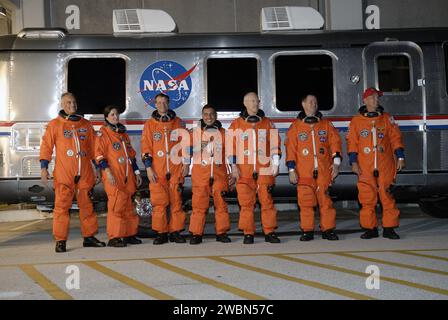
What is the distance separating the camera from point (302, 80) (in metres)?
8.75

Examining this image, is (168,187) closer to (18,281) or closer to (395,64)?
(18,281)

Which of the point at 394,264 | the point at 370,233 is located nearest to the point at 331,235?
the point at 370,233

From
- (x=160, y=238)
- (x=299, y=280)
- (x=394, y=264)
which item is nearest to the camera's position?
(x=299, y=280)

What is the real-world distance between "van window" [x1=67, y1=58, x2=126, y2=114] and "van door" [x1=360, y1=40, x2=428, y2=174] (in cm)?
368

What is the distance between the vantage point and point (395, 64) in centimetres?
884

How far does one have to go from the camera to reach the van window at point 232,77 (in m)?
8.76

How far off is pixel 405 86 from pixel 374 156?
144 centimetres

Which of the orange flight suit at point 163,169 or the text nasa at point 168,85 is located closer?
the orange flight suit at point 163,169

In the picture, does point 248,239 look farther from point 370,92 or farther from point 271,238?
point 370,92

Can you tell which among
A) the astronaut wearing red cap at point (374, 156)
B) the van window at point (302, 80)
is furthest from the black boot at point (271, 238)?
the van window at point (302, 80)

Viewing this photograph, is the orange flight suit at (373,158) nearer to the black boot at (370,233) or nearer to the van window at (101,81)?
the black boot at (370,233)

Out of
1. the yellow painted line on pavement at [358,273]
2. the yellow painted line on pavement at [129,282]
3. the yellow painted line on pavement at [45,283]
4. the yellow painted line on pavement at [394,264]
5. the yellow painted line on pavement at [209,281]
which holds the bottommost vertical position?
the yellow painted line on pavement at [394,264]

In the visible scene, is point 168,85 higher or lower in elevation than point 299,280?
higher
